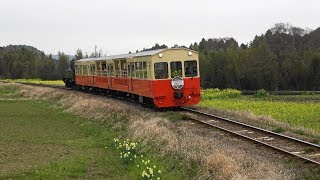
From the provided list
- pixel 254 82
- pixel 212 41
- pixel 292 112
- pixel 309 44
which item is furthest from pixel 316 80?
pixel 212 41

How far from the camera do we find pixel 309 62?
251 ft

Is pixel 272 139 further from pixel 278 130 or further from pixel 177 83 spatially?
pixel 177 83

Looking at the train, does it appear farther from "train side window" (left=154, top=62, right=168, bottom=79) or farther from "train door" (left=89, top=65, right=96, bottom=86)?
"train door" (left=89, top=65, right=96, bottom=86)

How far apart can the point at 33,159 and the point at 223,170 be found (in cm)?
615

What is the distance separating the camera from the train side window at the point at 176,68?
21.3 meters

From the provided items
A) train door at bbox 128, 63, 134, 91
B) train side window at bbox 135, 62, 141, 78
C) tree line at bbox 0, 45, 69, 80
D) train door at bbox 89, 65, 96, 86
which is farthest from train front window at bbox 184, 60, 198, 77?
tree line at bbox 0, 45, 69, 80

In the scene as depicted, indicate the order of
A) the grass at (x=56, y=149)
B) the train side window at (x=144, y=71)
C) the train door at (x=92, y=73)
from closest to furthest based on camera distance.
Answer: the grass at (x=56, y=149)
the train side window at (x=144, y=71)
the train door at (x=92, y=73)

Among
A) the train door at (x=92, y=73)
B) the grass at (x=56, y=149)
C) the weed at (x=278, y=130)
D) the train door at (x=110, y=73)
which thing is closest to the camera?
the grass at (x=56, y=149)

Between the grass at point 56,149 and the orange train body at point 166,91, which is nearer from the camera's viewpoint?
the grass at point 56,149

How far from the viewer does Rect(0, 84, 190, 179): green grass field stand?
1111 cm

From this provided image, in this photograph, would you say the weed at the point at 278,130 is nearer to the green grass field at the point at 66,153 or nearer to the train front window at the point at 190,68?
the green grass field at the point at 66,153

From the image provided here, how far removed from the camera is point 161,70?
2111cm

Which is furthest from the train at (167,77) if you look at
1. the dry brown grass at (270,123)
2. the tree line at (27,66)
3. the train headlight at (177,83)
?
the tree line at (27,66)

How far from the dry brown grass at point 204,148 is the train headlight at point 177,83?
1.67 meters
